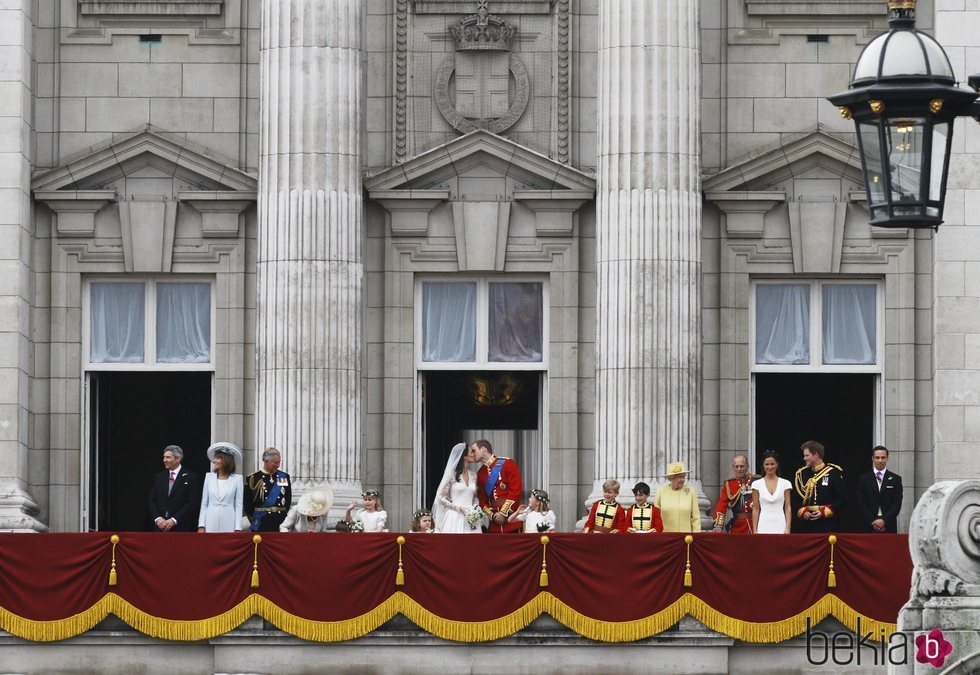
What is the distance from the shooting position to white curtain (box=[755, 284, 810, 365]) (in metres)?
36.8

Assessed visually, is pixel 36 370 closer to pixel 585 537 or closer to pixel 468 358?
pixel 468 358

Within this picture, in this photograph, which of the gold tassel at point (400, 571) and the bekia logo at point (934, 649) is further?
the gold tassel at point (400, 571)

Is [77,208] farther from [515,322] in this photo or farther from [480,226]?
[515,322]

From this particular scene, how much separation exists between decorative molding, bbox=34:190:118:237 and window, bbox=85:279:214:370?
0.82 metres

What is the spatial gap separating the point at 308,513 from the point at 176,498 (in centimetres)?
169

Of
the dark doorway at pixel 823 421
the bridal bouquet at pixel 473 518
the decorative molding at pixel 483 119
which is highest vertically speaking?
the decorative molding at pixel 483 119

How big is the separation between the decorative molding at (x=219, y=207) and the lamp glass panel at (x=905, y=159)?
63.9 ft

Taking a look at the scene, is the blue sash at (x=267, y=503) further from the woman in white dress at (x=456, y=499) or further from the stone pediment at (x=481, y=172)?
the stone pediment at (x=481, y=172)

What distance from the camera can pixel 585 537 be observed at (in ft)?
97.7

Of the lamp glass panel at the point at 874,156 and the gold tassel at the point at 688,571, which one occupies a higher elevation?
the lamp glass panel at the point at 874,156

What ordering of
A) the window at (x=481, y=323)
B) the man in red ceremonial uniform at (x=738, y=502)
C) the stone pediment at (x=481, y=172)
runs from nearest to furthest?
1. the man in red ceremonial uniform at (x=738, y=502)
2. the stone pediment at (x=481, y=172)
3. the window at (x=481, y=323)

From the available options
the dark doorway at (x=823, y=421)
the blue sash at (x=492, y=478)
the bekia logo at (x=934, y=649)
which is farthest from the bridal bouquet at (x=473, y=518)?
the bekia logo at (x=934, y=649)

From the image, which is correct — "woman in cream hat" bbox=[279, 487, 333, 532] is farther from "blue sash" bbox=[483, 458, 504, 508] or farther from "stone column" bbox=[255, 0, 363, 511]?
"stone column" bbox=[255, 0, 363, 511]

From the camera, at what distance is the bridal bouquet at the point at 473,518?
3152 centimetres
